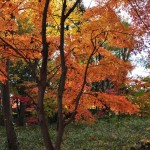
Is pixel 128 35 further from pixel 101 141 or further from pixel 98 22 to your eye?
pixel 101 141

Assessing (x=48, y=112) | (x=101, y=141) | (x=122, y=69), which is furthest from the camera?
(x=48, y=112)

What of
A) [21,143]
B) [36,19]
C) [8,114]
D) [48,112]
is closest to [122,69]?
[36,19]

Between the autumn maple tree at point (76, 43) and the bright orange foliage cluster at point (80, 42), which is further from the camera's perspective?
the bright orange foliage cluster at point (80, 42)

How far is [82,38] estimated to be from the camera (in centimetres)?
814

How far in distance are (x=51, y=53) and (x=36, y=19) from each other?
117cm

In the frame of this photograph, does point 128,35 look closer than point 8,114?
Yes

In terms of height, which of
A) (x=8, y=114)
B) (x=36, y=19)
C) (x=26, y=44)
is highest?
(x=36, y=19)

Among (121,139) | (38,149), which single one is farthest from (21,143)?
(121,139)

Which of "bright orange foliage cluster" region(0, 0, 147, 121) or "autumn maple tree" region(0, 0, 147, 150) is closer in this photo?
"autumn maple tree" region(0, 0, 147, 150)

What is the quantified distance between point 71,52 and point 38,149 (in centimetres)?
667

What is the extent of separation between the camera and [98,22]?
7488mm

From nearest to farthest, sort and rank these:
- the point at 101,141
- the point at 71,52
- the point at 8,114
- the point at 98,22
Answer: the point at 98,22 → the point at 71,52 → the point at 8,114 → the point at 101,141

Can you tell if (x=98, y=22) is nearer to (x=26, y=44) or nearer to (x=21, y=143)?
(x=26, y=44)

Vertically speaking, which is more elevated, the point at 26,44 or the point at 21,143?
the point at 26,44
